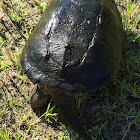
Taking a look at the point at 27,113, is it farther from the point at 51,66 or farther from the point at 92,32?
the point at 92,32

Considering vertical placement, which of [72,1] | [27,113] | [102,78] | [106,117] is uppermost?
[72,1]

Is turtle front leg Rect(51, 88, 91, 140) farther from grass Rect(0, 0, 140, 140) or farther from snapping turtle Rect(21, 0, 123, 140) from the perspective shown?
grass Rect(0, 0, 140, 140)

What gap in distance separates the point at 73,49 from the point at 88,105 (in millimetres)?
849

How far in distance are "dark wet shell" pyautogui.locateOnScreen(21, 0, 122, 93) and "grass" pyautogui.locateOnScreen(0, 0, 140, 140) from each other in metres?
0.48

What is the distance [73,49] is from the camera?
2180 millimetres

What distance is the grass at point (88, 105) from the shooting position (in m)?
2.60

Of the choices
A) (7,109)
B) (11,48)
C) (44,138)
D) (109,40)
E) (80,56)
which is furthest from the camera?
(11,48)

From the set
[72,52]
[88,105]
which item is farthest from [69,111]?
[72,52]

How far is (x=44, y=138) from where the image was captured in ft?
8.61

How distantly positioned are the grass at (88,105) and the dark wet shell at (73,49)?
18.8 inches

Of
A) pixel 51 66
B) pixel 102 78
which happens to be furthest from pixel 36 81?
pixel 102 78

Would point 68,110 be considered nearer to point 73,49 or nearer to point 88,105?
point 88,105

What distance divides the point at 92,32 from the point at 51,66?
507mm

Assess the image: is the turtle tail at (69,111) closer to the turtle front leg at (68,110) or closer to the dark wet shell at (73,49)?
the turtle front leg at (68,110)
